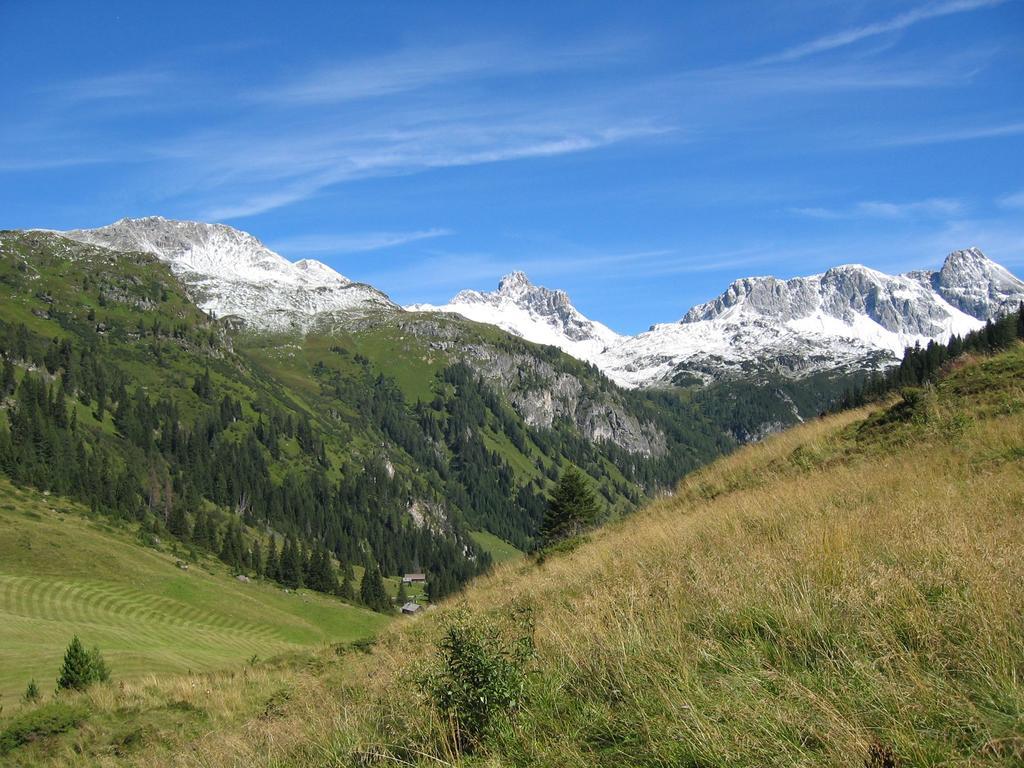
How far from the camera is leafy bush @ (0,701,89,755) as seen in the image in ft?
39.8

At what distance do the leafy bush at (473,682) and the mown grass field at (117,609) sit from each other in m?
17.6

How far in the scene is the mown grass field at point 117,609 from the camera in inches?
1206

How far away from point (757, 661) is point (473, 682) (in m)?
2.86

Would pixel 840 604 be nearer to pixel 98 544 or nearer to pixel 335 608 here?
pixel 98 544

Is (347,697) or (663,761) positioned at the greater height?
(663,761)

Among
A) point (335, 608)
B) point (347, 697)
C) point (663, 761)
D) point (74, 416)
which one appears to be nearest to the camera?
point (663, 761)

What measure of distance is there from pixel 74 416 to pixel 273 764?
580 feet

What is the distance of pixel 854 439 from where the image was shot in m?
18.2

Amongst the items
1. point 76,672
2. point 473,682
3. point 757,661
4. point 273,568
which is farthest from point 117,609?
point 273,568

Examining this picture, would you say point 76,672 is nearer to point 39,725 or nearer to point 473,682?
point 39,725

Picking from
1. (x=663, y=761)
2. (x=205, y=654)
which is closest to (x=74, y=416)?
(x=205, y=654)

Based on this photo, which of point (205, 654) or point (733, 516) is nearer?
point (733, 516)

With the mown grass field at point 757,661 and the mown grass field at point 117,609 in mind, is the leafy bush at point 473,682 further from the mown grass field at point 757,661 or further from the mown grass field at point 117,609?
the mown grass field at point 117,609

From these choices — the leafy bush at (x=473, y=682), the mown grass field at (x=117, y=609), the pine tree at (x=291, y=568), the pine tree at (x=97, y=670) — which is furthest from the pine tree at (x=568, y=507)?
the pine tree at (x=291, y=568)
